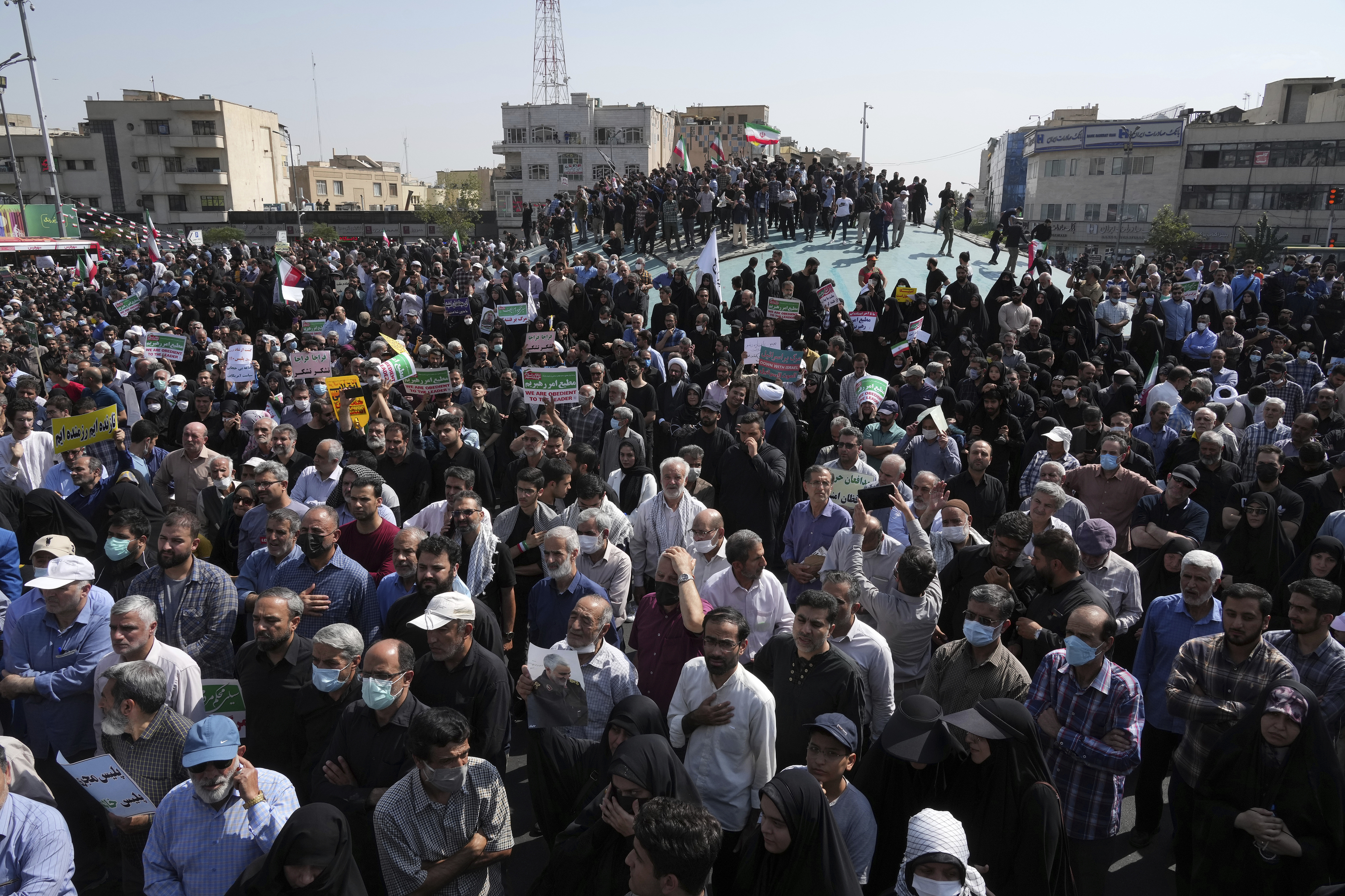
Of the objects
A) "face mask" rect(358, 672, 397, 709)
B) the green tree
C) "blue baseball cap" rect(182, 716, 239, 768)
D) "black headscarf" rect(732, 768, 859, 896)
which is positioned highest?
the green tree

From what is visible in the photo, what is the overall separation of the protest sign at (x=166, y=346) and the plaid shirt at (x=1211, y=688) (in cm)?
1297

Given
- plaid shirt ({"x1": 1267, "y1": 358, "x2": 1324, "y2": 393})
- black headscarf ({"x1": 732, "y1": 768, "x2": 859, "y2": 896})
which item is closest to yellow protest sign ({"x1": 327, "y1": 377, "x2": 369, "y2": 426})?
black headscarf ({"x1": 732, "y1": 768, "x2": 859, "y2": 896})

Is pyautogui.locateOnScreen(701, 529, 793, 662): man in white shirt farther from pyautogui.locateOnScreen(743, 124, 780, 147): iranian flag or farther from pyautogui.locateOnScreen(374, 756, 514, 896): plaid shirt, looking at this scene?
pyautogui.locateOnScreen(743, 124, 780, 147): iranian flag

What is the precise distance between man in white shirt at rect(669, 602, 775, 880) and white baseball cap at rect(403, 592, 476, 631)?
117cm

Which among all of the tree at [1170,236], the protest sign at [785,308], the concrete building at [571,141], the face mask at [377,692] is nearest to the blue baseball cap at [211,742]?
the face mask at [377,692]

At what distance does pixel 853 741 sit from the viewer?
11.7 ft

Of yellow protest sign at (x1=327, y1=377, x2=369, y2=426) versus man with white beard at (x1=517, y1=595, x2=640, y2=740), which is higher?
yellow protest sign at (x1=327, y1=377, x2=369, y2=426)

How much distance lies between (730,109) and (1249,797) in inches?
5385

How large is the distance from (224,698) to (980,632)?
3791 mm

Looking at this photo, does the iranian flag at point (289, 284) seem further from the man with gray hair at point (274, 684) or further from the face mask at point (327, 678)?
the face mask at point (327, 678)

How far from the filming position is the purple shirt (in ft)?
16.0

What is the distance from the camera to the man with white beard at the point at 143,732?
13.2 feet

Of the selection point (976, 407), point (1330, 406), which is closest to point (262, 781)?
point (976, 407)

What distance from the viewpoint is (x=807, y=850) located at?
324 centimetres
